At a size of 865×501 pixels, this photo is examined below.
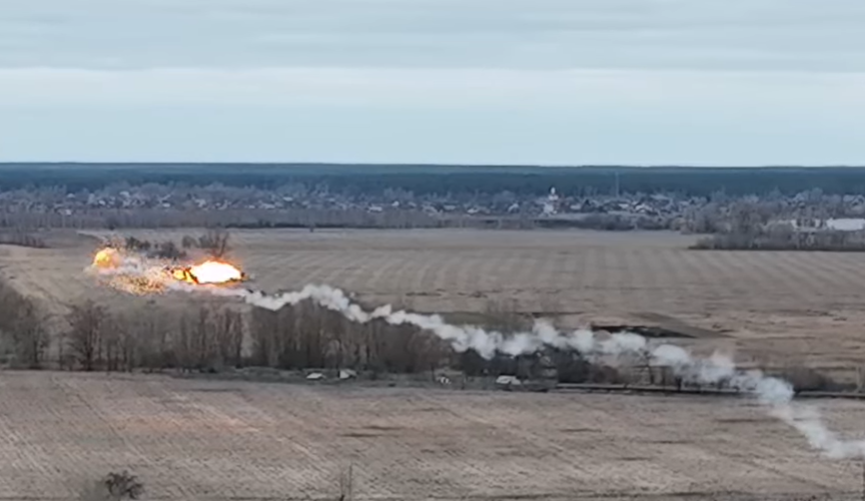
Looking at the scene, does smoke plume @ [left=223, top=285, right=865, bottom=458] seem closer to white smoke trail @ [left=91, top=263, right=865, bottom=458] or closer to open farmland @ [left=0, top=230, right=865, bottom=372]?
white smoke trail @ [left=91, top=263, right=865, bottom=458]

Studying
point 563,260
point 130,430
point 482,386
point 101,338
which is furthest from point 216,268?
point 563,260

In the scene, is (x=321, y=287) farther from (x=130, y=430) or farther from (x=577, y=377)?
(x=130, y=430)

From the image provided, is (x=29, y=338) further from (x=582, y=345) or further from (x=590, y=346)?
(x=590, y=346)

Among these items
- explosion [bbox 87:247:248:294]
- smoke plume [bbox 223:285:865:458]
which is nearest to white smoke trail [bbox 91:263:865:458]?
smoke plume [bbox 223:285:865:458]

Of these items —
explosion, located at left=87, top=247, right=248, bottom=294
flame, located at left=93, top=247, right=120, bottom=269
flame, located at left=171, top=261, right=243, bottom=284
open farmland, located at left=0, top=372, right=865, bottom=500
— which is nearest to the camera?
open farmland, located at left=0, top=372, right=865, bottom=500

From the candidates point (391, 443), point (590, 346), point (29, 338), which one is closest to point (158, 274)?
point (29, 338)

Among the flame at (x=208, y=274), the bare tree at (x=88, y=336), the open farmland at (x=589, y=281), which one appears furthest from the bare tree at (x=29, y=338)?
the flame at (x=208, y=274)

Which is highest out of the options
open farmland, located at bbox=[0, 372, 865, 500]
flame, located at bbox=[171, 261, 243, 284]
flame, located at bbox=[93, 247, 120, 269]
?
flame, located at bbox=[171, 261, 243, 284]
